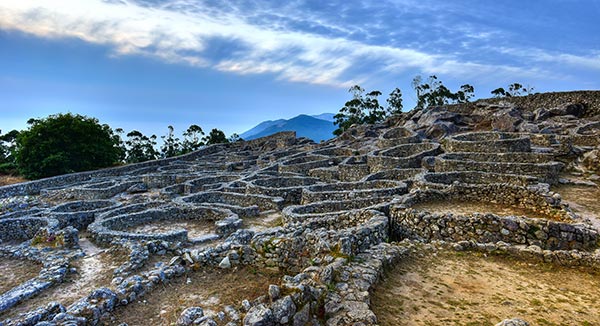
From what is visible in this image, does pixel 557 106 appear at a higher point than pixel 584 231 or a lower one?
higher

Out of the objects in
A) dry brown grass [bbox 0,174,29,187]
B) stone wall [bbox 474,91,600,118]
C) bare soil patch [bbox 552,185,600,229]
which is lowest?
bare soil patch [bbox 552,185,600,229]

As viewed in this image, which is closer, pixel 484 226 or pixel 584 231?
pixel 584 231

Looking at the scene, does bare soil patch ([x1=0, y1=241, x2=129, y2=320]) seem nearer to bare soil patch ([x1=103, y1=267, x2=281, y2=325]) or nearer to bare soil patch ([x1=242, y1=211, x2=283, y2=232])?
bare soil patch ([x1=103, y1=267, x2=281, y2=325])

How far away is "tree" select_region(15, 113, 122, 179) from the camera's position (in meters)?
47.7

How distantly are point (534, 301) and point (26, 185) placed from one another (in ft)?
137

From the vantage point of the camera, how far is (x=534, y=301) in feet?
25.1

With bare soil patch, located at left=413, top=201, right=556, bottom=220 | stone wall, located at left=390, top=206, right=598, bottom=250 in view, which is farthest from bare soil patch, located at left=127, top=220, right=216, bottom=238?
bare soil patch, located at left=413, top=201, right=556, bottom=220

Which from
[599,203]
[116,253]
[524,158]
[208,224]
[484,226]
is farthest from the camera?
[524,158]

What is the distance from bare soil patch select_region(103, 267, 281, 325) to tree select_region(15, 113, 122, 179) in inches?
1887

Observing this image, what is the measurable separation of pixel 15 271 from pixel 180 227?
7.67 metres

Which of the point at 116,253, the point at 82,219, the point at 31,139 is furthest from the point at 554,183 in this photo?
the point at 31,139

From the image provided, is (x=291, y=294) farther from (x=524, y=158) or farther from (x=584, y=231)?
(x=524, y=158)

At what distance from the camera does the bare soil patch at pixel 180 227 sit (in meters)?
19.5

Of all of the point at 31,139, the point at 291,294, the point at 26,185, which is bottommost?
the point at 291,294
